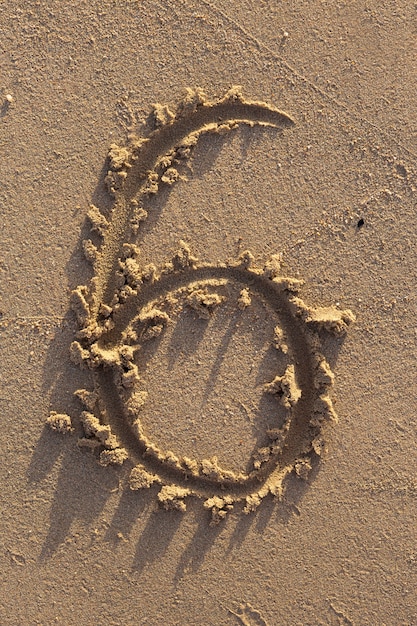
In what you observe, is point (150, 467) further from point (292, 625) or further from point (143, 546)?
point (292, 625)

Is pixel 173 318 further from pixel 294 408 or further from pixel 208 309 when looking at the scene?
pixel 294 408

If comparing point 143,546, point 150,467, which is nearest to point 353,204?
point 150,467

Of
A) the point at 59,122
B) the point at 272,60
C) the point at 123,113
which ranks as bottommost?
the point at 59,122

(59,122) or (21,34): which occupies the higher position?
(21,34)
